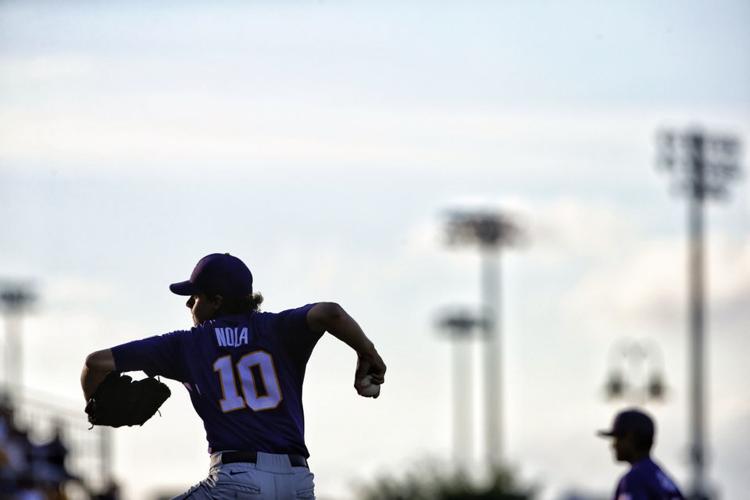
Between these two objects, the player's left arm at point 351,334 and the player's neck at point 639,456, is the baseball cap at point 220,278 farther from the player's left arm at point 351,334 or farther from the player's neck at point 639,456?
the player's neck at point 639,456

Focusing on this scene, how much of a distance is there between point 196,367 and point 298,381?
1.49 ft

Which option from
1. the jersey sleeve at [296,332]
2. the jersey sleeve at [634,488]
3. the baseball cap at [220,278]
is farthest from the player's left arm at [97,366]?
the jersey sleeve at [634,488]

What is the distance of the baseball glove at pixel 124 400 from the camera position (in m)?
8.54

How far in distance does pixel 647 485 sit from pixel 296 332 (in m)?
2.85

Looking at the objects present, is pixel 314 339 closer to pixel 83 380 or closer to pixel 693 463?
pixel 83 380

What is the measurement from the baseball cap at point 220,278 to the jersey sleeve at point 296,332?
0.31m

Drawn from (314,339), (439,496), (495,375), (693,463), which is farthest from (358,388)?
(495,375)

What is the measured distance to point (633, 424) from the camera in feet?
34.9

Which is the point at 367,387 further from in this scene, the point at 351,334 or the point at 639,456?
the point at 639,456

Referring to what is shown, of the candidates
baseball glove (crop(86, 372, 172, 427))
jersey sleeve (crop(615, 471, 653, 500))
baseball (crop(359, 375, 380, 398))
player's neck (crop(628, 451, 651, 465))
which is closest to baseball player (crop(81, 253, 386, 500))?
baseball (crop(359, 375, 380, 398))

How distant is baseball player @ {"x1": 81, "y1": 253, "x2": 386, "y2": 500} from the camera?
26.8 ft

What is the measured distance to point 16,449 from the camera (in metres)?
23.5

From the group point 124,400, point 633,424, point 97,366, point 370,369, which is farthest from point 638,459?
point 97,366

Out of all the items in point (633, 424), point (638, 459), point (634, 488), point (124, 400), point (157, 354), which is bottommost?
point (634, 488)
